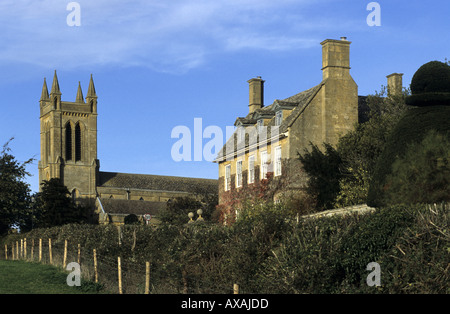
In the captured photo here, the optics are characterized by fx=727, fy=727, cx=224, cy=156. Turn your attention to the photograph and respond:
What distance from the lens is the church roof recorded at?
12488 centimetres

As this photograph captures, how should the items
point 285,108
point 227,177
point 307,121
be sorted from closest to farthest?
1. point 307,121
2. point 285,108
3. point 227,177

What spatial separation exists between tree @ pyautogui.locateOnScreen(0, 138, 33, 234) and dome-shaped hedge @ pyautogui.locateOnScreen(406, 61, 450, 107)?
42080 millimetres

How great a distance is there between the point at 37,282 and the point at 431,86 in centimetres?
1758

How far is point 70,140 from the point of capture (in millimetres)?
127938

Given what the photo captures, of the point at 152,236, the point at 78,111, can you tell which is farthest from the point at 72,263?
the point at 78,111

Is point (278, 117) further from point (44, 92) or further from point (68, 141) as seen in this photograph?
point (44, 92)

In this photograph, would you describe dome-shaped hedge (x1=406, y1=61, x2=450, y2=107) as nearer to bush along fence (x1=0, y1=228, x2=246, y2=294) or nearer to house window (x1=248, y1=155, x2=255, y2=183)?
bush along fence (x1=0, y1=228, x2=246, y2=294)

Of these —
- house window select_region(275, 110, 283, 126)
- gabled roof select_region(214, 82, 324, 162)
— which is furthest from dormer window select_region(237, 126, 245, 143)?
house window select_region(275, 110, 283, 126)

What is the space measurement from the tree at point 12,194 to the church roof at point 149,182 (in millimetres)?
56931

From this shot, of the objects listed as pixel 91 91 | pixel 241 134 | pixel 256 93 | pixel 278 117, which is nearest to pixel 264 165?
pixel 278 117

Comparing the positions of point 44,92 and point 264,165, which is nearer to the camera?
point 264,165

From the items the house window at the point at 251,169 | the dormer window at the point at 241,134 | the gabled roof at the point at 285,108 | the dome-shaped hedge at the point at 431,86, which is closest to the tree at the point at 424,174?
the dome-shaped hedge at the point at 431,86
